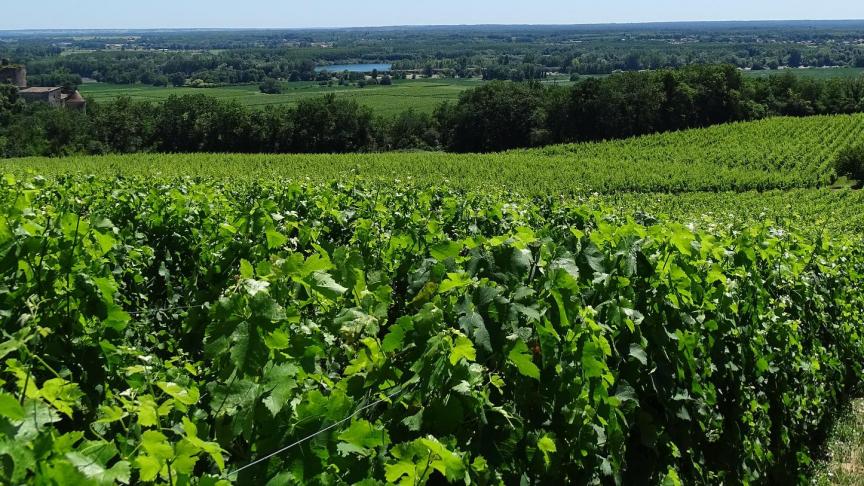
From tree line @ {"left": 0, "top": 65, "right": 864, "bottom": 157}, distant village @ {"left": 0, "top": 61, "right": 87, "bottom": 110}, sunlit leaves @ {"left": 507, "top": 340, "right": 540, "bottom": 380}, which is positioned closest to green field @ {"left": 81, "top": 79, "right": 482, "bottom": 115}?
distant village @ {"left": 0, "top": 61, "right": 87, "bottom": 110}

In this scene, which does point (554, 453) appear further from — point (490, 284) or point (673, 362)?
point (673, 362)

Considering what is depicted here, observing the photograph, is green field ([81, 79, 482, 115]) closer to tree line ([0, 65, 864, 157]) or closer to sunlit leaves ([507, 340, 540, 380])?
tree line ([0, 65, 864, 157])

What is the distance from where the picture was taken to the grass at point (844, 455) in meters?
4.89

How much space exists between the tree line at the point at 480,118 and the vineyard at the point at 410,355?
2431 inches

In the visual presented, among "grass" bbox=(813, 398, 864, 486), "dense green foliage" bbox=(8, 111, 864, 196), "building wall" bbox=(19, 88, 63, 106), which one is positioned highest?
"grass" bbox=(813, 398, 864, 486)

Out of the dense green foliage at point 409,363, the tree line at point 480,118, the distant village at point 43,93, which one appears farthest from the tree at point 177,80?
the dense green foliage at point 409,363

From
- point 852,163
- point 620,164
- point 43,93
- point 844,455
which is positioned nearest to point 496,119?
point 620,164

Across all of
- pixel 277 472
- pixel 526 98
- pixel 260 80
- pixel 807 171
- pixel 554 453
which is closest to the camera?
pixel 277 472

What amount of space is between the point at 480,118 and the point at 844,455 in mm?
65169

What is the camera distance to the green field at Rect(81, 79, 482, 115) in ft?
364

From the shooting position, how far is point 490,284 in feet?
9.39

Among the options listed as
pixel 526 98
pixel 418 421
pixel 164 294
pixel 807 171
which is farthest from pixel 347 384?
pixel 526 98

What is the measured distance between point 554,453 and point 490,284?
0.74 metres

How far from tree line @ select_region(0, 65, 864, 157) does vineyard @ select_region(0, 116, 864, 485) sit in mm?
61745
